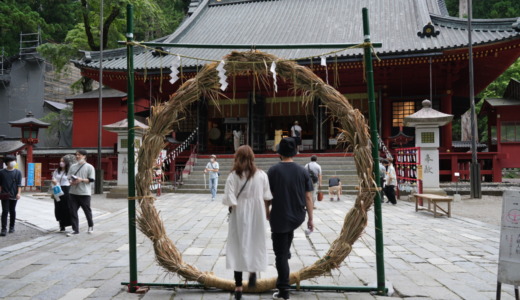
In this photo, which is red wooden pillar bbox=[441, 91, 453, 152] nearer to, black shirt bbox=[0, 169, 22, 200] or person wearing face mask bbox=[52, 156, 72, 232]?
person wearing face mask bbox=[52, 156, 72, 232]

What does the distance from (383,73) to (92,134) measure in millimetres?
16979

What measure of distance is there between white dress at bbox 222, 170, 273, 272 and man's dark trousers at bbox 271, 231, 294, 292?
0.14 meters

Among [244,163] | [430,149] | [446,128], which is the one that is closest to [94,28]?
[430,149]

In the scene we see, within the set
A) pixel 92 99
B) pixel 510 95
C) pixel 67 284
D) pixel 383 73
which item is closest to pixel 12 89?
pixel 92 99

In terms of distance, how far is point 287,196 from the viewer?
3.79 m

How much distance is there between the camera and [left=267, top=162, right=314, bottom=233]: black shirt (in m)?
3.73

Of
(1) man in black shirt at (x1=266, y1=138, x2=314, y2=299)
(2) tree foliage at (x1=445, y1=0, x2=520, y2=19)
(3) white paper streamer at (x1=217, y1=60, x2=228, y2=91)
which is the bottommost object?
(1) man in black shirt at (x1=266, y1=138, x2=314, y2=299)

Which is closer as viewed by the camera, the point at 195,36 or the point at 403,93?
the point at 403,93

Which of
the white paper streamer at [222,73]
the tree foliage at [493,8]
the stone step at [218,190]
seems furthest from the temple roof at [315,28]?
the white paper streamer at [222,73]

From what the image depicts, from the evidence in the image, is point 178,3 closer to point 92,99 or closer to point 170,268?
point 92,99

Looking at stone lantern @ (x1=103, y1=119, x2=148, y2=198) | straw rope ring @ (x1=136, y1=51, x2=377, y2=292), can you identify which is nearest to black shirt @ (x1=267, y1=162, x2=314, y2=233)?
straw rope ring @ (x1=136, y1=51, x2=377, y2=292)

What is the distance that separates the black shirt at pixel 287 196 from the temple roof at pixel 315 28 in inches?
479

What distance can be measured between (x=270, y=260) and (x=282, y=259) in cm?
167

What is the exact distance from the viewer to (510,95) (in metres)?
18.1
